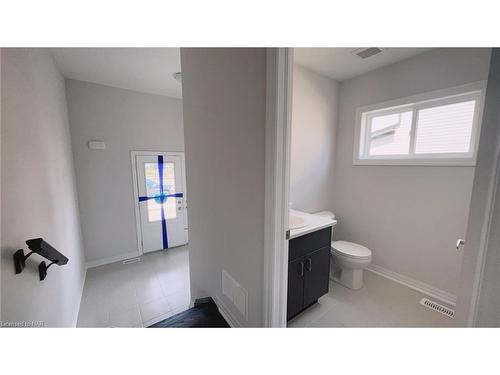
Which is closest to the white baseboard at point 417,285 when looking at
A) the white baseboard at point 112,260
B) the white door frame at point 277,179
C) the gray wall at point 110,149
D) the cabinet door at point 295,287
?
the cabinet door at point 295,287

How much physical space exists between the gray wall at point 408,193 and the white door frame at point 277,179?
1.98 m

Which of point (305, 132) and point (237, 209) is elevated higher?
point (305, 132)

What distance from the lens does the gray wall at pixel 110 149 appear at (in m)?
2.76

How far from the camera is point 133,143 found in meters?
3.18

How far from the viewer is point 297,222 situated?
1.75 meters

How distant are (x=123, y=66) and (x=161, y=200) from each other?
7.06ft

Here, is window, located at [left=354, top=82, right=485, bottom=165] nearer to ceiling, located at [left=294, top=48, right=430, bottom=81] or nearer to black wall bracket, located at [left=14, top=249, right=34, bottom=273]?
ceiling, located at [left=294, top=48, right=430, bottom=81]

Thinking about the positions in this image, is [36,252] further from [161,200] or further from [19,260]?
[161,200]

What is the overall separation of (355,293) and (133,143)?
387 centimetres

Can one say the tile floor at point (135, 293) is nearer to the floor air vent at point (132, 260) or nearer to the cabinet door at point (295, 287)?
the floor air vent at point (132, 260)

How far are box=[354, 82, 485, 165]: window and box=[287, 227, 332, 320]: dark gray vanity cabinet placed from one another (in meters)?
1.42
